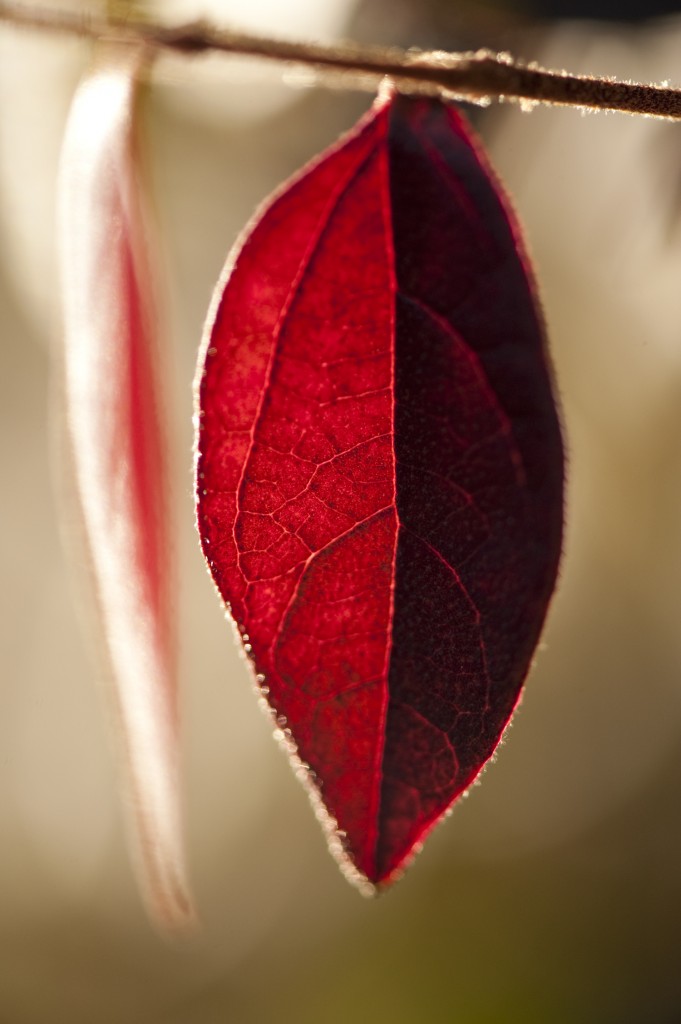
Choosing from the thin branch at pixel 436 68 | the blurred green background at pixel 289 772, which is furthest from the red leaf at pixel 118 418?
the blurred green background at pixel 289 772

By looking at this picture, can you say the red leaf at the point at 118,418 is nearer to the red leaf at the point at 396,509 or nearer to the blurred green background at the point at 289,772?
the red leaf at the point at 396,509

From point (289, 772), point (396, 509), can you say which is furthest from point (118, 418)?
point (289, 772)

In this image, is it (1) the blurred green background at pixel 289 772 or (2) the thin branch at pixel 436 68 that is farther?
(1) the blurred green background at pixel 289 772

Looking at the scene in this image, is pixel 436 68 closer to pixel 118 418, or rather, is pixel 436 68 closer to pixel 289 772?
pixel 118 418

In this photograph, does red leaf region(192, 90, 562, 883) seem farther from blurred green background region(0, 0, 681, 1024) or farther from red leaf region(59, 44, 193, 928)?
blurred green background region(0, 0, 681, 1024)

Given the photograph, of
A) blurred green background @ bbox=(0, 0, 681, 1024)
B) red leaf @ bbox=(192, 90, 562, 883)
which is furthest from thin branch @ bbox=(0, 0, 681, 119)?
blurred green background @ bbox=(0, 0, 681, 1024)

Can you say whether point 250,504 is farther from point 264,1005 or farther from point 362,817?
point 264,1005
